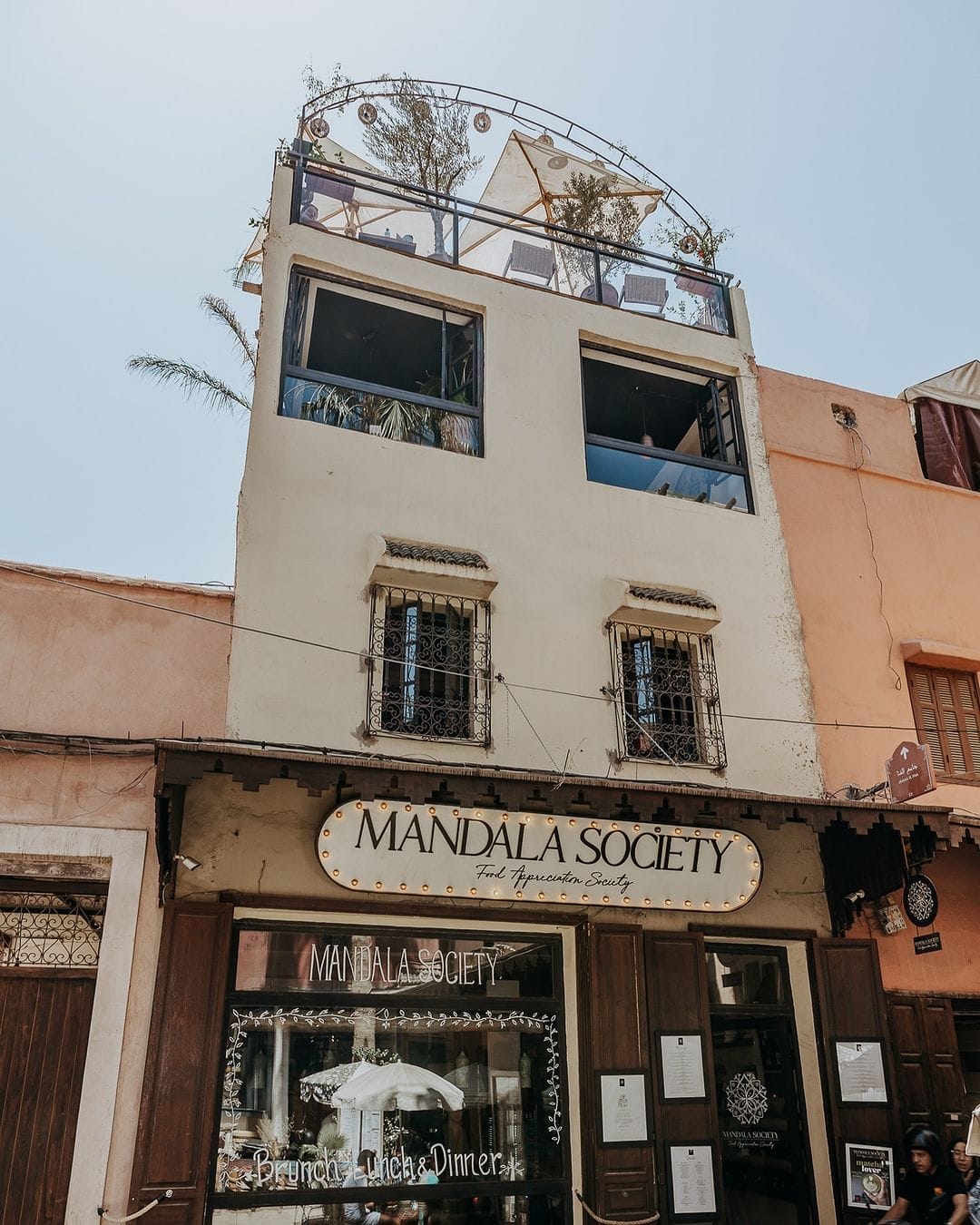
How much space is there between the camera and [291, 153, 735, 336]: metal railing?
10383 mm

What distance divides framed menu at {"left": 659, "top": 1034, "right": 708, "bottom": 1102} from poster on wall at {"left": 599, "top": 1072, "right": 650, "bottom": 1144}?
0.22m

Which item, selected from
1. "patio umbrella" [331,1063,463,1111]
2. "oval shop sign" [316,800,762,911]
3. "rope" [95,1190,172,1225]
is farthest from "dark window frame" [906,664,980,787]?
"rope" [95,1190,172,1225]

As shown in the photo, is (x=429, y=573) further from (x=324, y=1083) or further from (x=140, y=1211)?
(x=140, y=1211)

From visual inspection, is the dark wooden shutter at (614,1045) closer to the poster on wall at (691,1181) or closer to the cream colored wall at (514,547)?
the poster on wall at (691,1181)

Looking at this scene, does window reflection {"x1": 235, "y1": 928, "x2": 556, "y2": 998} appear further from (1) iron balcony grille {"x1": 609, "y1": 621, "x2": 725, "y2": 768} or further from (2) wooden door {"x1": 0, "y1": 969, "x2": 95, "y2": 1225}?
(1) iron balcony grille {"x1": 609, "y1": 621, "x2": 725, "y2": 768}

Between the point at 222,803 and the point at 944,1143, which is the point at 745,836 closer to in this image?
the point at 944,1143

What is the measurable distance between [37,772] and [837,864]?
6938mm

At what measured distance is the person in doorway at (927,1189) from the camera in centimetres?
729

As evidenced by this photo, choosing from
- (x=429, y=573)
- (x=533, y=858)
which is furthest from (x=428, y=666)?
(x=533, y=858)

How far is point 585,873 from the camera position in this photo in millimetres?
8047

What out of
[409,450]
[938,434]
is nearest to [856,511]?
[938,434]

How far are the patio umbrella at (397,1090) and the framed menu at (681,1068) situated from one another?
171 centimetres

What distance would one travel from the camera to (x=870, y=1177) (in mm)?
7961

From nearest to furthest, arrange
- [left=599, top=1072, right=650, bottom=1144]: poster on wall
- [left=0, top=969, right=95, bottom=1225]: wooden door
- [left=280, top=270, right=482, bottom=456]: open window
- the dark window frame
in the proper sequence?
[left=0, top=969, right=95, bottom=1225]: wooden door → [left=599, top=1072, right=650, bottom=1144]: poster on wall → [left=280, top=270, right=482, bottom=456]: open window → the dark window frame
